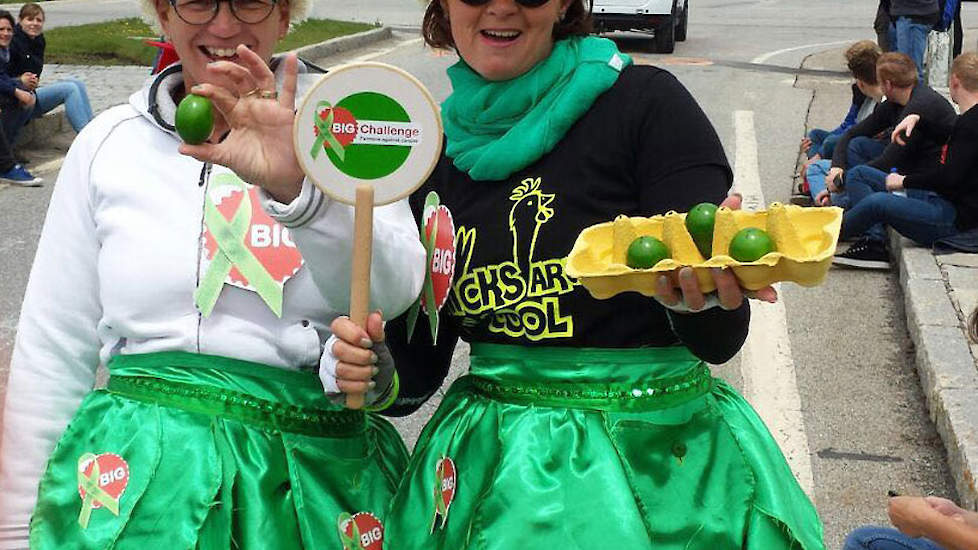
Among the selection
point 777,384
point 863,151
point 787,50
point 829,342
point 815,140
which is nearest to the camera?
point 777,384

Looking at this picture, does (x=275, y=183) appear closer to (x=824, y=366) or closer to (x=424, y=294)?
(x=424, y=294)

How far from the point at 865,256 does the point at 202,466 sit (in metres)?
6.28

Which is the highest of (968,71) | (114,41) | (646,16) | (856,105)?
(968,71)

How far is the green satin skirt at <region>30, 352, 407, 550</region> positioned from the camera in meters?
2.33

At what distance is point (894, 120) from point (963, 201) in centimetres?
166

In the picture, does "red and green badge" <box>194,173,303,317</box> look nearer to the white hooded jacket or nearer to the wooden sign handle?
the white hooded jacket

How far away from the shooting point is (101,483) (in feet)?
7.81

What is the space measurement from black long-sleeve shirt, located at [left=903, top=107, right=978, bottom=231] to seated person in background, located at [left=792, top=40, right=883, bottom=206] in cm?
153

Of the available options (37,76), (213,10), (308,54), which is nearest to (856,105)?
(37,76)

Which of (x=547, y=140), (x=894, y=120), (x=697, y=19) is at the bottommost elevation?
(x=697, y=19)

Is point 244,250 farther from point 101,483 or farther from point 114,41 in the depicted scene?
point 114,41

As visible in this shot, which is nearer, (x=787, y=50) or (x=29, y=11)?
(x=29, y=11)

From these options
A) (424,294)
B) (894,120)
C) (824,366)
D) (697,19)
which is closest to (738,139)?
(894,120)

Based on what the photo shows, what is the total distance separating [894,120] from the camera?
9359mm
